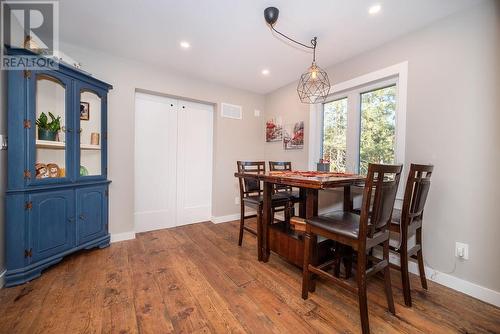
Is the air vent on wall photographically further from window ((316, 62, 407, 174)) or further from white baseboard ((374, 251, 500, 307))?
white baseboard ((374, 251, 500, 307))

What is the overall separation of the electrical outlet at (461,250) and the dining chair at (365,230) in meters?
0.83

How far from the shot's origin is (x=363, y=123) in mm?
2531

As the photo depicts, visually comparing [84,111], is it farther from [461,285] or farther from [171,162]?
[461,285]

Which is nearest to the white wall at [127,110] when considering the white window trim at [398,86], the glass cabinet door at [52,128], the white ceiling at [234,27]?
the white ceiling at [234,27]

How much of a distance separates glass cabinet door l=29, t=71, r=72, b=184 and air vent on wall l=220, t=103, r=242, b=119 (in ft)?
6.53

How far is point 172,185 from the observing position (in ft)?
10.7

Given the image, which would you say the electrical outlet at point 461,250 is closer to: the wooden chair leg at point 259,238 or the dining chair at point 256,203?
the dining chair at point 256,203

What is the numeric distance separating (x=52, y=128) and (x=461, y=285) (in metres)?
3.87

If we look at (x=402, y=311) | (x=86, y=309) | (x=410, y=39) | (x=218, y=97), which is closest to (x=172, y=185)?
(x=218, y=97)

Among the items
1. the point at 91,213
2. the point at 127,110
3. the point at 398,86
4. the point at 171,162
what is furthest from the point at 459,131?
the point at 91,213

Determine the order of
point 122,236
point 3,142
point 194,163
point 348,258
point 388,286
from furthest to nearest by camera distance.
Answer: point 194,163
point 122,236
point 348,258
point 3,142
point 388,286

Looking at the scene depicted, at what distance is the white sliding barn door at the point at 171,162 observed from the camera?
299 centimetres

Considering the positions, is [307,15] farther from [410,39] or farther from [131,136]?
[131,136]

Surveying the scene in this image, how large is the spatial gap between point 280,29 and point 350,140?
1.51m
